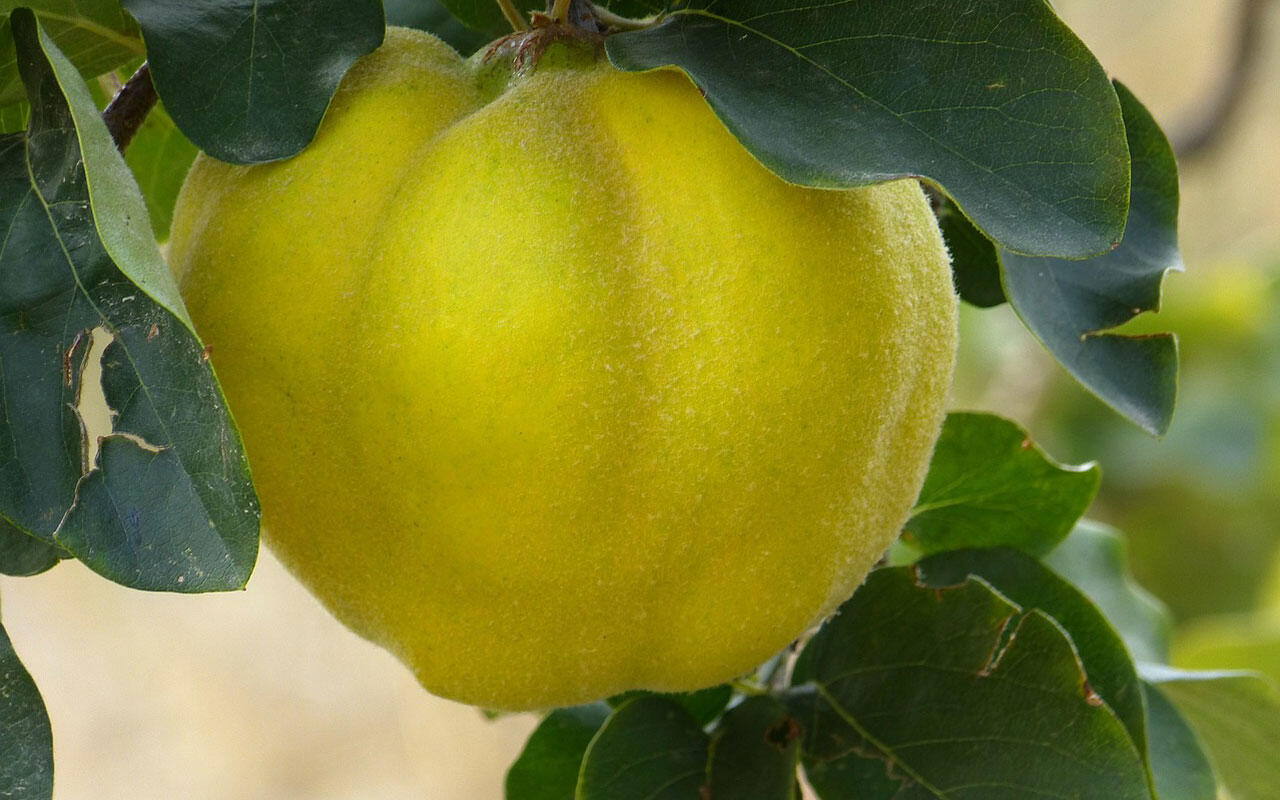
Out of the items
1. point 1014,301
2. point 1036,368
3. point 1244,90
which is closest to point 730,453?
point 1014,301

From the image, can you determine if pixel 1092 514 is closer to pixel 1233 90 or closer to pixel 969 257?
pixel 1233 90

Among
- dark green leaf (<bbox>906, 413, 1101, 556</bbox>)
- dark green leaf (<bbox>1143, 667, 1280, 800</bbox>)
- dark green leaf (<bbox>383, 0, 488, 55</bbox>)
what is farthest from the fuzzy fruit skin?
dark green leaf (<bbox>1143, 667, 1280, 800</bbox>)

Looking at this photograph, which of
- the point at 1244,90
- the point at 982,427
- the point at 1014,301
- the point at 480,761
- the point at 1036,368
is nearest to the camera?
the point at 1014,301

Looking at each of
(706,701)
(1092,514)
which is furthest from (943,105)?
(1092,514)

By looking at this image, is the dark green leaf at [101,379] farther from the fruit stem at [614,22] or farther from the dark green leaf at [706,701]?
the dark green leaf at [706,701]

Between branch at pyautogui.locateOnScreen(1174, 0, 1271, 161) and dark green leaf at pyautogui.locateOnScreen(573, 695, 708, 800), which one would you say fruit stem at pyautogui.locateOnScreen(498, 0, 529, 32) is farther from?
branch at pyautogui.locateOnScreen(1174, 0, 1271, 161)

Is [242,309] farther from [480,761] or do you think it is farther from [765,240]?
[480,761]
